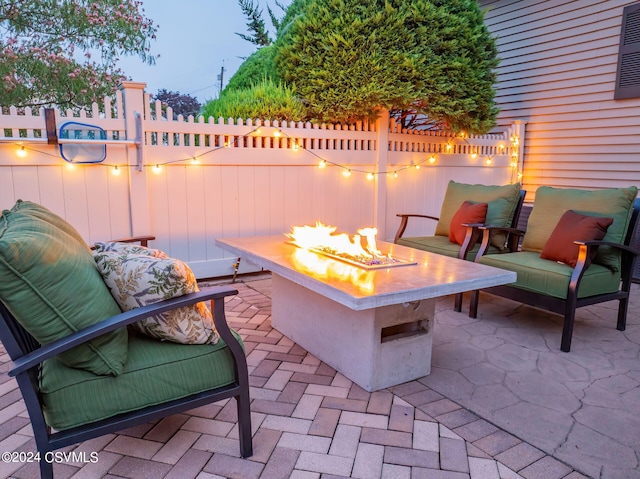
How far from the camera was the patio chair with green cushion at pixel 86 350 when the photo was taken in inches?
54.4

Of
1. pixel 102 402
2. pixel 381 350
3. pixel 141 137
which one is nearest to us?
pixel 102 402

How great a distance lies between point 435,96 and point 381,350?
133 inches

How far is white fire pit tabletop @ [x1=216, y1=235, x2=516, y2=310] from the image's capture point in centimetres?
211

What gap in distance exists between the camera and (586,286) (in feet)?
10.0

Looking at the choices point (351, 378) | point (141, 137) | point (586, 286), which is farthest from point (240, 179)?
point (586, 286)

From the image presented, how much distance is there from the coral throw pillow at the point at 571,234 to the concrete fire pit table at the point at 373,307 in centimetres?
93

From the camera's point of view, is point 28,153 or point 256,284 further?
point 256,284

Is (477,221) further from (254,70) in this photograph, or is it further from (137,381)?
(254,70)

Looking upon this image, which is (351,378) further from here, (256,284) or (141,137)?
(141,137)

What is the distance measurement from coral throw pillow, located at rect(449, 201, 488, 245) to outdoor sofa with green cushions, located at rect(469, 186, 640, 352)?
48cm

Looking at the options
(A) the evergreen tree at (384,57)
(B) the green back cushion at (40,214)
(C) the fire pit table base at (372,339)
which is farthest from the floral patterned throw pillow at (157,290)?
(A) the evergreen tree at (384,57)

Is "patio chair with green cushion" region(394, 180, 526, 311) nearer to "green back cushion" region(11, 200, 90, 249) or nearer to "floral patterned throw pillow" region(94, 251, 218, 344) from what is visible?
"floral patterned throw pillow" region(94, 251, 218, 344)

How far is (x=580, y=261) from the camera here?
117 inches

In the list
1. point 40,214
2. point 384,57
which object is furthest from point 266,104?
point 40,214
